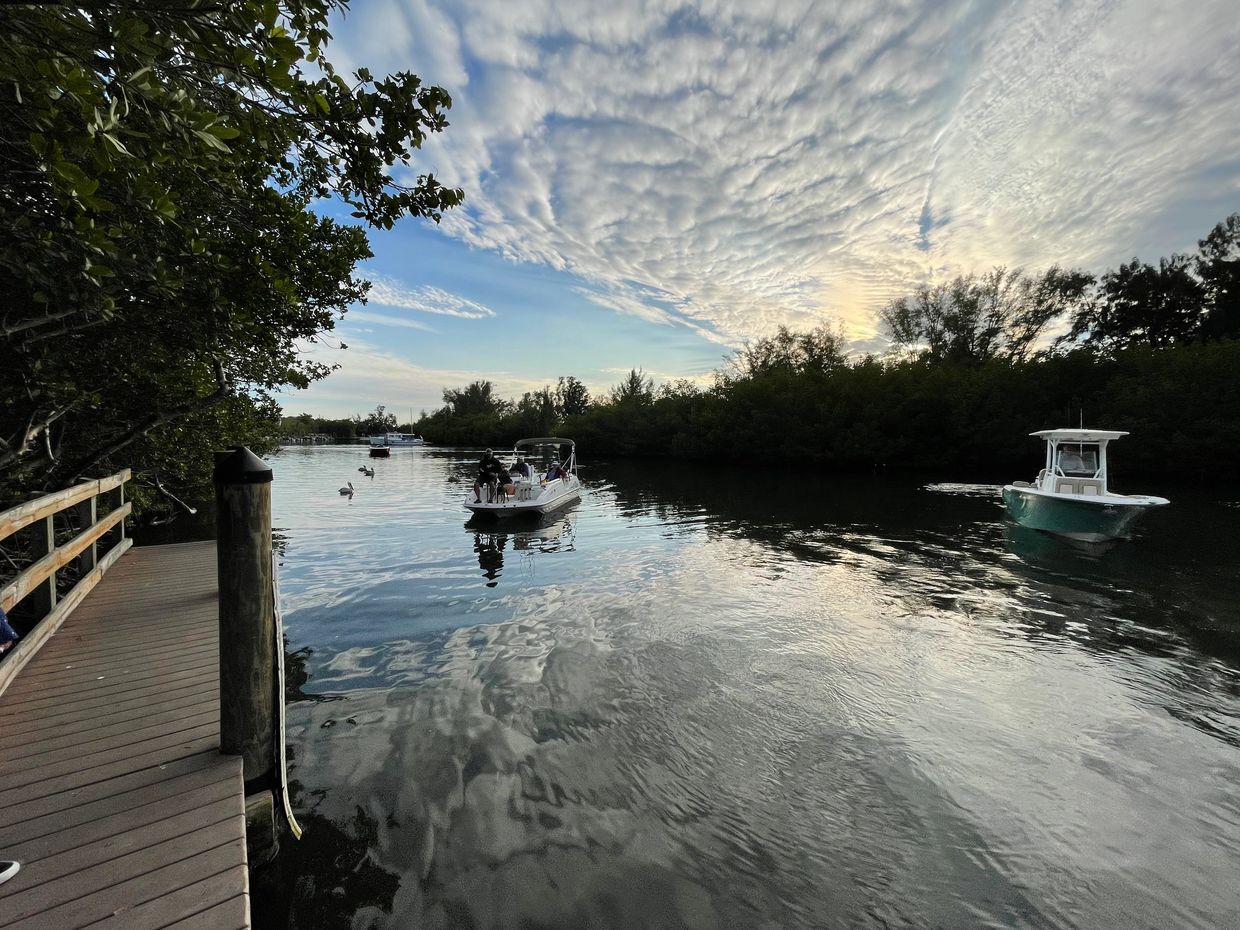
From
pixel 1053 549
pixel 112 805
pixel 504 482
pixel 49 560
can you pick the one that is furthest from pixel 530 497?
pixel 112 805

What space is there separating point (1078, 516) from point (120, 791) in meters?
18.5

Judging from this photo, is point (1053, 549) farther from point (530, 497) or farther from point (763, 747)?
point (530, 497)

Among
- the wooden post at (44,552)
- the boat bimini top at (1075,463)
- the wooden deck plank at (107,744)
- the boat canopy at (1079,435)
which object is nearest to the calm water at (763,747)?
the wooden deck plank at (107,744)

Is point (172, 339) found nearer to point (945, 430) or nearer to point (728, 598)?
point (728, 598)

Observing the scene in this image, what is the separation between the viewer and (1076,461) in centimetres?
1532

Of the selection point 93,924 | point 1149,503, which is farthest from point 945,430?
point 93,924

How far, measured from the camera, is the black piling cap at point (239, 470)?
3.29m

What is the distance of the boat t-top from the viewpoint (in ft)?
44.1

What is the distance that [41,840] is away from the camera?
2.58m

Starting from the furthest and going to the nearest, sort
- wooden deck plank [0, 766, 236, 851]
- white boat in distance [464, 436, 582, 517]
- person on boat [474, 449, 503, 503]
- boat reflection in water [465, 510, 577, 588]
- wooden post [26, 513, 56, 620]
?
person on boat [474, 449, 503, 503], white boat in distance [464, 436, 582, 517], boat reflection in water [465, 510, 577, 588], wooden post [26, 513, 56, 620], wooden deck plank [0, 766, 236, 851]

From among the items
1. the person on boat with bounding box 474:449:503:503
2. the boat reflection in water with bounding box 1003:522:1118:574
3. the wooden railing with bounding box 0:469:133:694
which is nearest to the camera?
the wooden railing with bounding box 0:469:133:694

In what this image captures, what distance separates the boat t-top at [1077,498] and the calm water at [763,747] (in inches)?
97.1

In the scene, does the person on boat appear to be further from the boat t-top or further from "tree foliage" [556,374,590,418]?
"tree foliage" [556,374,590,418]

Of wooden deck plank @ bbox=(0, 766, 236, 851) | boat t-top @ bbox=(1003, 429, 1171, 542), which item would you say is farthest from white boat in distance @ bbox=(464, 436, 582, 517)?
boat t-top @ bbox=(1003, 429, 1171, 542)
